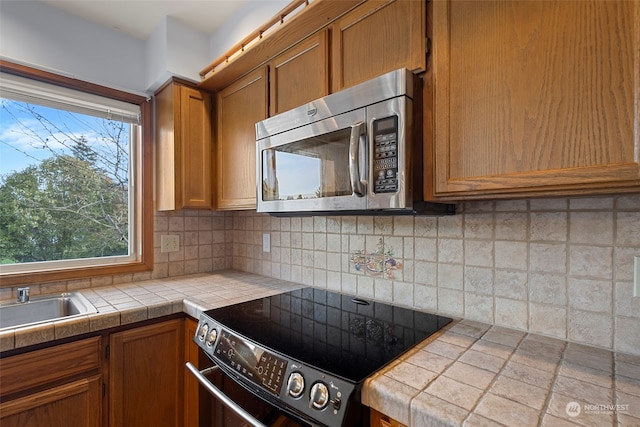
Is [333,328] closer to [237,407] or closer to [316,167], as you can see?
[237,407]

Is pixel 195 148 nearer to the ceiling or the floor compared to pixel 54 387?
nearer to the ceiling

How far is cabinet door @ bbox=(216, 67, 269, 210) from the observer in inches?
61.0

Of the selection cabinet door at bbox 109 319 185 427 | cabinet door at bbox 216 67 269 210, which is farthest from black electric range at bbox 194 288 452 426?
cabinet door at bbox 216 67 269 210

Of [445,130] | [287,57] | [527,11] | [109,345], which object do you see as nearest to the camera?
[527,11]

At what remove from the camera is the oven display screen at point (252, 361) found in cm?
82

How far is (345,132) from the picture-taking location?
1.05 m

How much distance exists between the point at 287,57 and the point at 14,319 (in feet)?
5.86

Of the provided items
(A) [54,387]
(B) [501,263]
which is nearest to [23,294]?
(A) [54,387]

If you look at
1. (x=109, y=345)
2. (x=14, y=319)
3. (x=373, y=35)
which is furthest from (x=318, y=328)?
(x=14, y=319)

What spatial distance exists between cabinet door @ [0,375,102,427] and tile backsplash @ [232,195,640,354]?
1120 millimetres

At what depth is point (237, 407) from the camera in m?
0.92

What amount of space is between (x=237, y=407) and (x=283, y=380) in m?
0.25

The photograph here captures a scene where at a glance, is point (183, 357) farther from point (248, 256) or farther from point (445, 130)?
point (445, 130)

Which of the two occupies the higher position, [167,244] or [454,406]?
[167,244]
